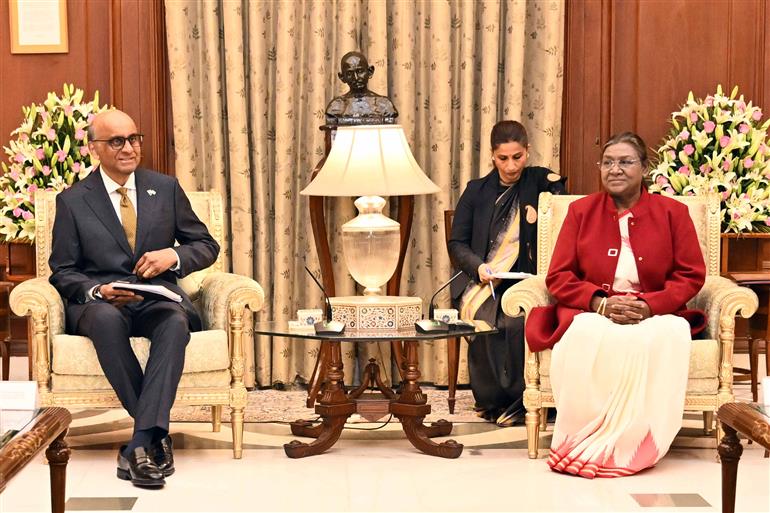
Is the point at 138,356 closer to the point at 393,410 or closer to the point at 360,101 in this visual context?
the point at 393,410

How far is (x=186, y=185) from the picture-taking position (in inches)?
247

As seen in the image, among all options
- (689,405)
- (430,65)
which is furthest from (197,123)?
(689,405)

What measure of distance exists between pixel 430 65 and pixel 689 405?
2556mm

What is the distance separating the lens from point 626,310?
15.0ft

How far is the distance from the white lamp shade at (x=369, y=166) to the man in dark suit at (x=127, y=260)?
61 centimetres

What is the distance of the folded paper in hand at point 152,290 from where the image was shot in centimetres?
462

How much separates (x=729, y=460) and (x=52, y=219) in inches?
119

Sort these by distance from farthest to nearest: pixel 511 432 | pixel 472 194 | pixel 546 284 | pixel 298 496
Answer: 1. pixel 472 194
2. pixel 511 432
3. pixel 546 284
4. pixel 298 496

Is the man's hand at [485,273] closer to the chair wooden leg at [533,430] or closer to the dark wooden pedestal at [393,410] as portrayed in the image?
the dark wooden pedestal at [393,410]

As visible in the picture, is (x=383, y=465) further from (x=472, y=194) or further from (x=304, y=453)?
(x=472, y=194)

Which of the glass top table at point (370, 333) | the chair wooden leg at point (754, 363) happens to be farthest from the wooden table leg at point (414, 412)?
the chair wooden leg at point (754, 363)

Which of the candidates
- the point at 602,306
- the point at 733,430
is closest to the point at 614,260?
the point at 602,306

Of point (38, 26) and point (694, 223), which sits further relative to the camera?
point (38, 26)

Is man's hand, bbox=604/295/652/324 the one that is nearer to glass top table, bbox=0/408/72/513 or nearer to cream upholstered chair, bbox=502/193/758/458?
cream upholstered chair, bbox=502/193/758/458
